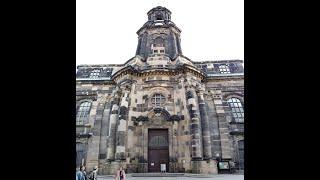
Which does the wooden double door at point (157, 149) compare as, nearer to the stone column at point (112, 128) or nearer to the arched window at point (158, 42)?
the stone column at point (112, 128)

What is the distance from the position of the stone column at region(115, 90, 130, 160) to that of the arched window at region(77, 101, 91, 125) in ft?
15.9

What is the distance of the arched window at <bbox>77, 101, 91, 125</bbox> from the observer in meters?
25.9

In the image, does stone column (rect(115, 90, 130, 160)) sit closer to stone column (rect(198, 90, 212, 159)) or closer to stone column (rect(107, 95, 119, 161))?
stone column (rect(107, 95, 119, 161))

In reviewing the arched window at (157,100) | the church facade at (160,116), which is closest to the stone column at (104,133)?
the church facade at (160,116)

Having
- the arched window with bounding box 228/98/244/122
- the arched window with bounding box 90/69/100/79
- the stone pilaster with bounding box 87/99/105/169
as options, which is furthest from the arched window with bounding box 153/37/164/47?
the arched window with bounding box 228/98/244/122

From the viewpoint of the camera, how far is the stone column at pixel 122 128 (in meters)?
21.0

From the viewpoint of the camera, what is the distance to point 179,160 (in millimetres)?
21250

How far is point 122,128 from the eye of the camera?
2177cm
